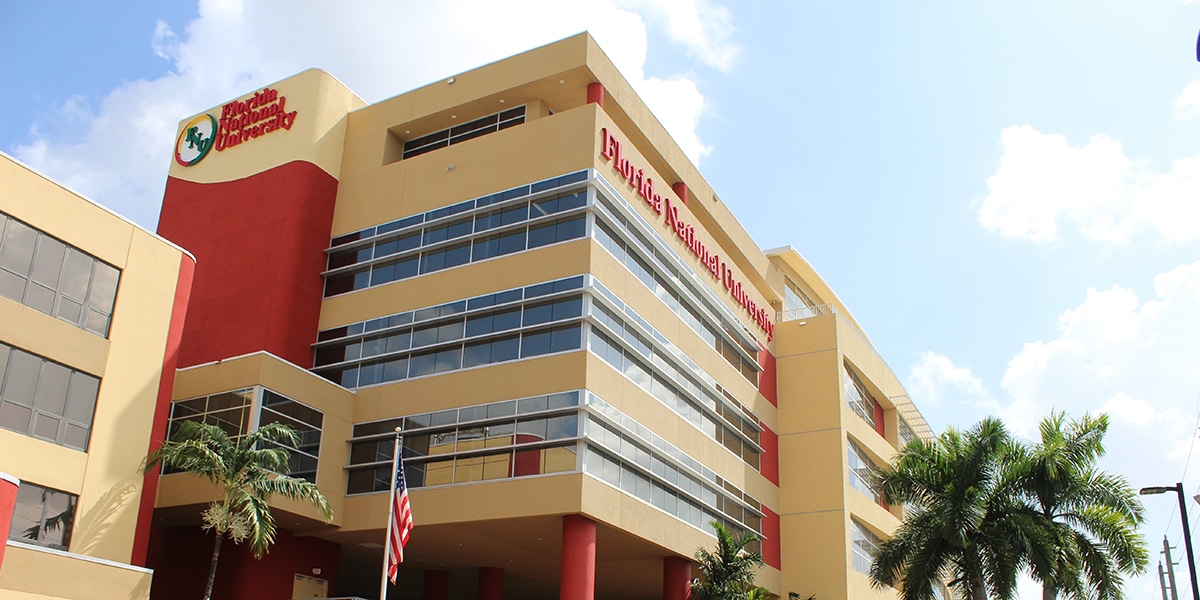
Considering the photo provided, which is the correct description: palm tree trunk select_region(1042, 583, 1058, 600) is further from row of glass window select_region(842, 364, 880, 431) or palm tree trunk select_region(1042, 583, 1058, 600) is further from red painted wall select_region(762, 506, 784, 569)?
row of glass window select_region(842, 364, 880, 431)

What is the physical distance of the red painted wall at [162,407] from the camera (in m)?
31.1

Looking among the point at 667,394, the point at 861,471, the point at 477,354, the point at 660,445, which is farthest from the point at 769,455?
the point at 477,354

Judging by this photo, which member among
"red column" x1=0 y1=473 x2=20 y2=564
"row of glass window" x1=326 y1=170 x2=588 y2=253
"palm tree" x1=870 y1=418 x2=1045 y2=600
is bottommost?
"red column" x1=0 y1=473 x2=20 y2=564

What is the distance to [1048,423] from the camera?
1490 inches

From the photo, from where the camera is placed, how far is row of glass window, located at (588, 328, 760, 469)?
37.2m

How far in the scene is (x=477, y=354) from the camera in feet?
124

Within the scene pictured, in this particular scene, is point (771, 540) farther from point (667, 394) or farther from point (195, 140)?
point (195, 140)

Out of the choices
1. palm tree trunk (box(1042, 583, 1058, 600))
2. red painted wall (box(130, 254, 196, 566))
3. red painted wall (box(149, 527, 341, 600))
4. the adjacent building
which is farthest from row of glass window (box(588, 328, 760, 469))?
the adjacent building

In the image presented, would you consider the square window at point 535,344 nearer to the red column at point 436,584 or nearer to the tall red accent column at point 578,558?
the tall red accent column at point 578,558

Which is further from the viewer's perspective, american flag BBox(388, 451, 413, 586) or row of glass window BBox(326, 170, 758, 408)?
row of glass window BBox(326, 170, 758, 408)

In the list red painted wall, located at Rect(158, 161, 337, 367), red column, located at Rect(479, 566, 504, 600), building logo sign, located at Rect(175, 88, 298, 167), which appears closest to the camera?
red painted wall, located at Rect(158, 161, 337, 367)

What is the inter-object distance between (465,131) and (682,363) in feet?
42.6

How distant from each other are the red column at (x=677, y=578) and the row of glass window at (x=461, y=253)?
12.9m

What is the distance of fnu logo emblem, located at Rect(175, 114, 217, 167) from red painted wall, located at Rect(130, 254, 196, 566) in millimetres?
13696
